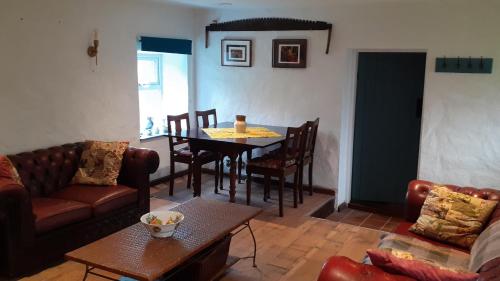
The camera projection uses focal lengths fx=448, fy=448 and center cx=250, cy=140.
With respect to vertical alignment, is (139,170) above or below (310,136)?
below

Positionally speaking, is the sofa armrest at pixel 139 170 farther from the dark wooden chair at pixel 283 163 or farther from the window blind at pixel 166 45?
the window blind at pixel 166 45

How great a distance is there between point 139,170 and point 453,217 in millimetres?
2635

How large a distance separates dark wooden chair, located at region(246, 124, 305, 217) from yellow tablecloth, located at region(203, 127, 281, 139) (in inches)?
9.8

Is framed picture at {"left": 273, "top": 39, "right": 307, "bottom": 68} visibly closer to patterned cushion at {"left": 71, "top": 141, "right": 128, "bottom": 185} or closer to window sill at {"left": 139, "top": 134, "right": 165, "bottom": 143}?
window sill at {"left": 139, "top": 134, "right": 165, "bottom": 143}

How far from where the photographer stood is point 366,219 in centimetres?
521

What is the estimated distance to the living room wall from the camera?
177 inches

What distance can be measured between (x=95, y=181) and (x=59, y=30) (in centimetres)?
148

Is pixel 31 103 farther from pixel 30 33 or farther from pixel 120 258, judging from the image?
pixel 120 258

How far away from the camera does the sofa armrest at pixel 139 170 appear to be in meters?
4.12

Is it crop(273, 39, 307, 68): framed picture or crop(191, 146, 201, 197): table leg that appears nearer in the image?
crop(191, 146, 201, 197): table leg

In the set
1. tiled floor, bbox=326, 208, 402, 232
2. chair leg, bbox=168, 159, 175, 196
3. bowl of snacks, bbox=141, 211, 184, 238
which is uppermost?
bowl of snacks, bbox=141, 211, 184, 238

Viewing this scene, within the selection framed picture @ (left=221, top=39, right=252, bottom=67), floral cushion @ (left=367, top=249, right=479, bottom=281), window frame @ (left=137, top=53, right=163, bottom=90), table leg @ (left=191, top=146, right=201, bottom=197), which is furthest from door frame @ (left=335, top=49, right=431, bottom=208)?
floral cushion @ (left=367, top=249, right=479, bottom=281)

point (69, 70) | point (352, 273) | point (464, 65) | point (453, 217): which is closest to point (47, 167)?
point (69, 70)

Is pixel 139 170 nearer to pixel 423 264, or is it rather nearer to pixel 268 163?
pixel 268 163
